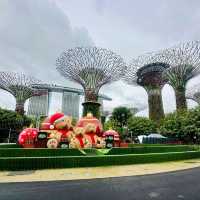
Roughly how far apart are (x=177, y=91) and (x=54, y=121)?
3878cm

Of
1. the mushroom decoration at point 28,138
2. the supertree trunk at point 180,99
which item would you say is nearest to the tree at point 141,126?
the supertree trunk at point 180,99

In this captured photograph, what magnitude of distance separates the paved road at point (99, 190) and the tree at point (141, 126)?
45.6 meters

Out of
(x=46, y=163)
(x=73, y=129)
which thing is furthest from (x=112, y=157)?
(x=73, y=129)

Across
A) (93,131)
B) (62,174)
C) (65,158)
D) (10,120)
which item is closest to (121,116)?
(10,120)

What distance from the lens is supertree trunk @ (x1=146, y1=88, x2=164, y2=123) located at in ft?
193

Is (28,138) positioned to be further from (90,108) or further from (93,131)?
(90,108)

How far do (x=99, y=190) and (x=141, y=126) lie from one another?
4819cm

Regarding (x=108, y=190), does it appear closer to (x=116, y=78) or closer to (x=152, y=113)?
(x=116, y=78)

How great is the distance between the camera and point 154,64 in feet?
183

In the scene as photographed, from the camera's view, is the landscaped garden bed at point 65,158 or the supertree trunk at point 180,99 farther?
the supertree trunk at point 180,99

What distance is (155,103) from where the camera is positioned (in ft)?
194

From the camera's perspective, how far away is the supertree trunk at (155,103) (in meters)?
58.8

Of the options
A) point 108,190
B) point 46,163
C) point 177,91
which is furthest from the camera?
point 177,91

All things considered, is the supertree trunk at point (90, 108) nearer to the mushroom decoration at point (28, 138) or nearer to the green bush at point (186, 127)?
the mushroom decoration at point (28, 138)
